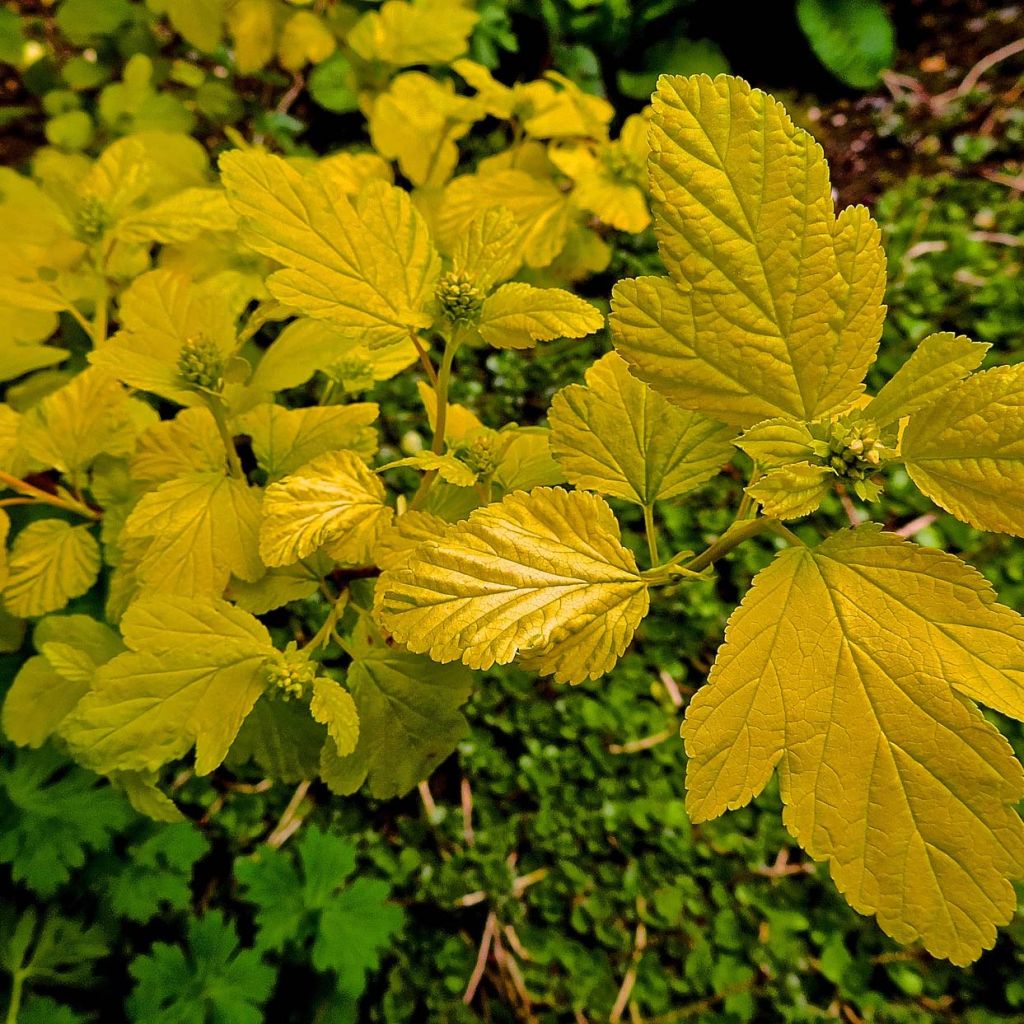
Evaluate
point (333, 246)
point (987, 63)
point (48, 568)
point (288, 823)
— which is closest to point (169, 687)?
point (48, 568)

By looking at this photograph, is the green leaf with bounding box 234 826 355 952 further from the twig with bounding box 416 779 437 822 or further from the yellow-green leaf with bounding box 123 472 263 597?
the yellow-green leaf with bounding box 123 472 263 597

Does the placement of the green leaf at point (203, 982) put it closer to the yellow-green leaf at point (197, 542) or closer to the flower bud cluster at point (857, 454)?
the yellow-green leaf at point (197, 542)

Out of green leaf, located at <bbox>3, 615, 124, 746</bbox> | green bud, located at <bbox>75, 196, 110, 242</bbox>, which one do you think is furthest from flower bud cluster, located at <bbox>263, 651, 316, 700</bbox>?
green bud, located at <bbox>75, 196, 110, 242</bbox>

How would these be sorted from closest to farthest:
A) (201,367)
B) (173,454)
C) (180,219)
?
(201,367) < (173,454) < (180,219)

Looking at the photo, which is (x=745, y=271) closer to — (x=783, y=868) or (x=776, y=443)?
(x=776, y=443)

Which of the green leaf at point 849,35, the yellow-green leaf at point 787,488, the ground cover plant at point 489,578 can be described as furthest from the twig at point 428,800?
the green leaf at point 849,35

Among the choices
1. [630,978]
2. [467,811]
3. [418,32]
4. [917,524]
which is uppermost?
[418,32]
